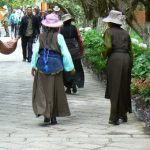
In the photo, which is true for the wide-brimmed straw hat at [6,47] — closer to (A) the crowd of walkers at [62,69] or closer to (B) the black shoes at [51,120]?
(A) the crowd of walkers at [62,69]

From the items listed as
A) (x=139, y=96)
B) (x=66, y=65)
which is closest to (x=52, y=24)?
(x=66, y=65)

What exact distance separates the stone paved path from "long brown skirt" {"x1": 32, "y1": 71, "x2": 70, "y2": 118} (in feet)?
0.77

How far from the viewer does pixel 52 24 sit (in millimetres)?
9148

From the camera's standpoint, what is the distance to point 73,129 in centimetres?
870

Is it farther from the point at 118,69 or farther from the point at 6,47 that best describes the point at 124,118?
the point at 6,47

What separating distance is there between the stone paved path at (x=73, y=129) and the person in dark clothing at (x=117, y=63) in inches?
13.0

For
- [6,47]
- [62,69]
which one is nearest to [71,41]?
[6,47]

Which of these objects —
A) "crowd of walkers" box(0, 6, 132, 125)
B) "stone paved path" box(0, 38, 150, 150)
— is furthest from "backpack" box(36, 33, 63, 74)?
"stone paved path" box(0, 38, 150, 150)

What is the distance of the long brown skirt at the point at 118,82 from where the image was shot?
8.95 metres

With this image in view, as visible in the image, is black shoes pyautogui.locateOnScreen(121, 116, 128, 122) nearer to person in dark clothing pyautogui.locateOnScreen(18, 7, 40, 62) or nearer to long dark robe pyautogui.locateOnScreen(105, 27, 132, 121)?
long dark robe pyautogui.locateOnScreen(105, 27, 132, 121)

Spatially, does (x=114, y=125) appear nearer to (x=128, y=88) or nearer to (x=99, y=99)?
(x=128, y=88)

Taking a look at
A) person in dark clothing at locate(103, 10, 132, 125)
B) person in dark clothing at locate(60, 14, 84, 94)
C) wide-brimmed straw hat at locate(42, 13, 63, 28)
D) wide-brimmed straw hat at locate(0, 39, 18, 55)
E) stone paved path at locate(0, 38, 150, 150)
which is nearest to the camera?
stone paved path at locate(0, 38, 150, 150)

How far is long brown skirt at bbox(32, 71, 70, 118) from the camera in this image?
9.01m

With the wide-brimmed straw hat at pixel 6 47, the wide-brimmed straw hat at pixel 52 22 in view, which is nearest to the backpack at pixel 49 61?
the wide-brimmed straw hat at pixel 52 22
